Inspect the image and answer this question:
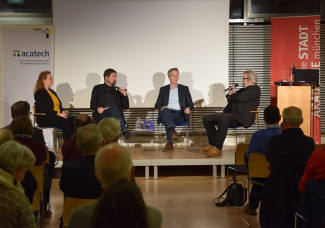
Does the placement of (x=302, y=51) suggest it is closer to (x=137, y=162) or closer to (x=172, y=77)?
(x=172, y=77)

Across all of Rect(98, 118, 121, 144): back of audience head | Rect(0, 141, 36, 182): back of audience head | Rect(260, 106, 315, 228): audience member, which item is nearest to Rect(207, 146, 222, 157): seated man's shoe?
Rect(260, 106, 315, 228): audience member

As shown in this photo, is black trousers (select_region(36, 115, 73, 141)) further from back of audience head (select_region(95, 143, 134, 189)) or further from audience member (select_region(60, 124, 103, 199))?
back of audience head (select_region(95, 143, 134, 189))

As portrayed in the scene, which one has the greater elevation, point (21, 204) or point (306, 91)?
point (306, 91)

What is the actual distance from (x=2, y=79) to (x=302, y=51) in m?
5.10

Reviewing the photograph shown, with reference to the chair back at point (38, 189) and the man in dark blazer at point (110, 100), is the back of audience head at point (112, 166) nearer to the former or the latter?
the chair back at point (38, 189)

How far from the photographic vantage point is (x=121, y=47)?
27.3ft

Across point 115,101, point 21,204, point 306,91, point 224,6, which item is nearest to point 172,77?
point 115,101

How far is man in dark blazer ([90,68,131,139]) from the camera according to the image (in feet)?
25.3

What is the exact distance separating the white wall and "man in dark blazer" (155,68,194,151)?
1.36ft

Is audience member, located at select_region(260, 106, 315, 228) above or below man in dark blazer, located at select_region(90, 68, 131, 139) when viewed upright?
below

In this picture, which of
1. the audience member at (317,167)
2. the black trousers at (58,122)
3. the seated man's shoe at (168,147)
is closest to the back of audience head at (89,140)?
the audience member at (317,167)

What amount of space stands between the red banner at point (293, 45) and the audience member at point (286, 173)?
14.9ft

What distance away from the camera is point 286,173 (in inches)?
154

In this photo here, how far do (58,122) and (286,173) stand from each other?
4157 millimetres
